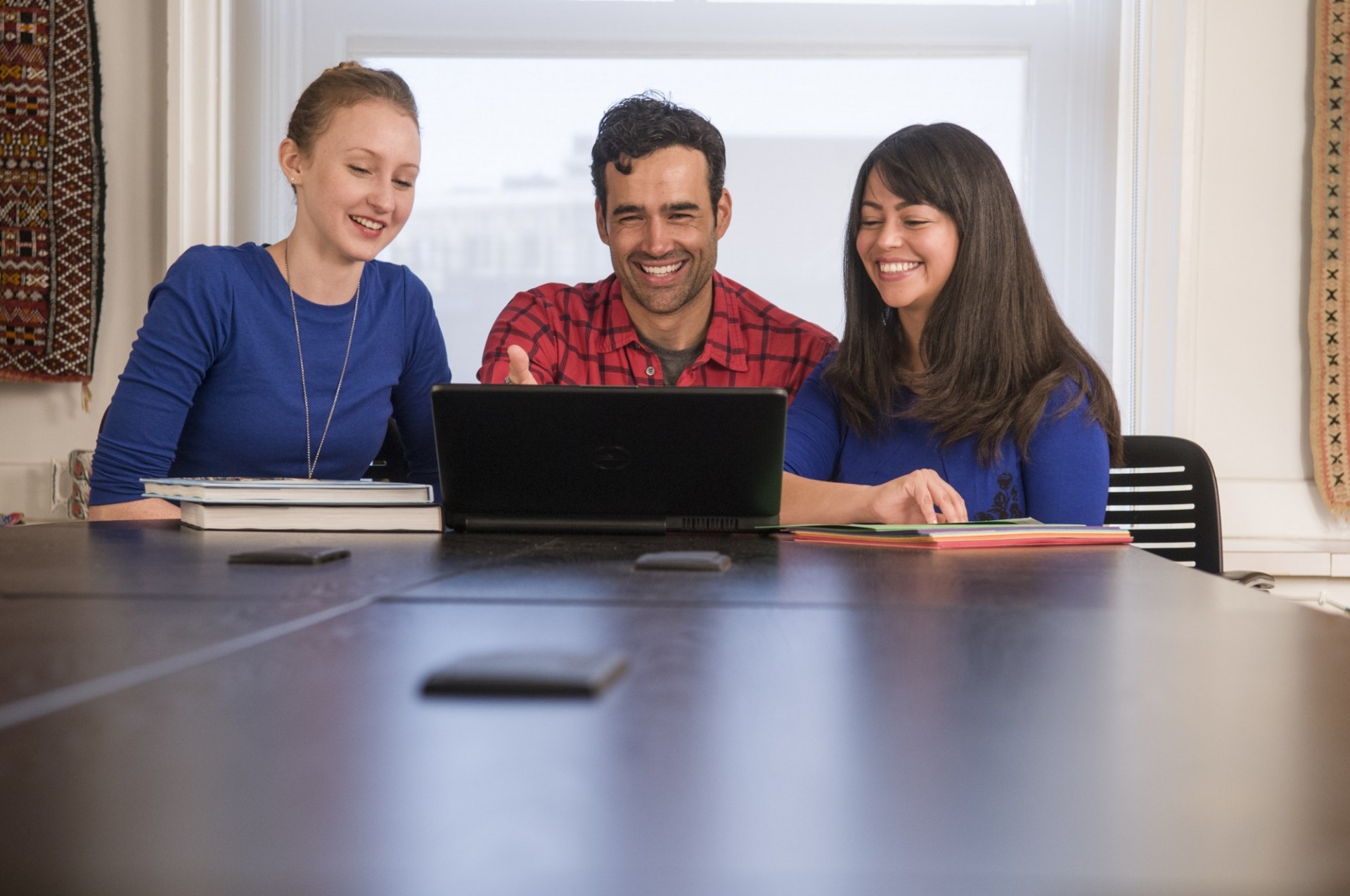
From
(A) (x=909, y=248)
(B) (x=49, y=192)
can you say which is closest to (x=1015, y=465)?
(A) (x=909, y=248)

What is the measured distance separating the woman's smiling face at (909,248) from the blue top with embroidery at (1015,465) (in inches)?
8.2

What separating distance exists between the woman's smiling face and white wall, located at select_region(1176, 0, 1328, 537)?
1008 millimetres

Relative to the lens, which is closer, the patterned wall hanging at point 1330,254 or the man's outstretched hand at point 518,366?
the man's outstretched hand at point 518,366

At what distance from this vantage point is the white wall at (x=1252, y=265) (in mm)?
2580

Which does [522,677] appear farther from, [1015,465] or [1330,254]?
[1330,254]

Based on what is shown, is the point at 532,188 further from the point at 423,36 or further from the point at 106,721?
the point at 106,721

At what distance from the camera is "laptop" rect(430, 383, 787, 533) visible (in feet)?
3.83

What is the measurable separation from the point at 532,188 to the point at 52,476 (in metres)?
1.34

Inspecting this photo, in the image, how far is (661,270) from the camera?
211 centimetres

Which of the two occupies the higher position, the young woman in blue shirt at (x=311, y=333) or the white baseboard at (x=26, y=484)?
the young woman in blue shirt at (x=311, y=333)

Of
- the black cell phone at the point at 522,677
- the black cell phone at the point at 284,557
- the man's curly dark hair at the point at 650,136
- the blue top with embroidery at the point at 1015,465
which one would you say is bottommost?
the black cell phone at the point at 284,557

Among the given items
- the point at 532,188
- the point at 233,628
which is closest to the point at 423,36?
the point at 532,188

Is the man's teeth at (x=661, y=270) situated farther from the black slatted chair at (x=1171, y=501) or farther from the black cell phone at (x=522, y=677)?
A: the black cell phone at (x=522, y=677)

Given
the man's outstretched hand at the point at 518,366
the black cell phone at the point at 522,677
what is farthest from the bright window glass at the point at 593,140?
the black cell phone at the point at 522,677
